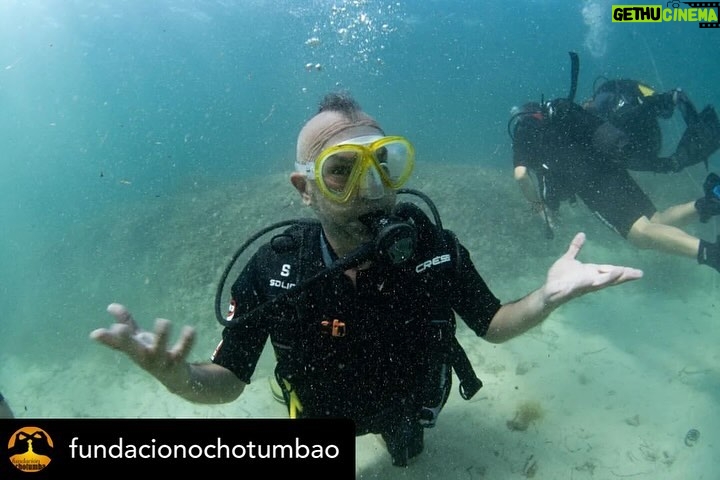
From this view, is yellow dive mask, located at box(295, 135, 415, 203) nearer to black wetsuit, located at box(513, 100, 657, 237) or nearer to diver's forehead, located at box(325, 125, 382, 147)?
diver's forehead, located at box(325, 125, 382, 147)

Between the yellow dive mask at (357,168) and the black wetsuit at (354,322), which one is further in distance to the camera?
the black wetsuit at (354,322)

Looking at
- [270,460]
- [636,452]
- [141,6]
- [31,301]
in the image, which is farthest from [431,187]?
[141,6]

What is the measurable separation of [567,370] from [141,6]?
136 feet

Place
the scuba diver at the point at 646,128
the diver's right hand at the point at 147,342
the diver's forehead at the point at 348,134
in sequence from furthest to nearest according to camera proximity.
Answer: the scuba diver at the point at 646,128
the diver's forehead at the point at 348,134
the diver's right hand at the point at 147,342

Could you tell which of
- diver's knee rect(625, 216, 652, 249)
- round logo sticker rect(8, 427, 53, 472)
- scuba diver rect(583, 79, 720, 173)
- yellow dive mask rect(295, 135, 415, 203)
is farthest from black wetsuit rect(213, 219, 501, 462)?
scuba diver rect(583, 79, 720, 173)

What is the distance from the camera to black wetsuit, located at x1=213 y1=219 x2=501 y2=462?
2.95m

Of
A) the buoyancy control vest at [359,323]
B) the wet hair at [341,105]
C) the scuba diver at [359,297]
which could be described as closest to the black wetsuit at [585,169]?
the scuba diver at [359,297]

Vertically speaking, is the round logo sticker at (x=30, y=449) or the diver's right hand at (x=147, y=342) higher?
the diver's right hand at (x=147, y=342)

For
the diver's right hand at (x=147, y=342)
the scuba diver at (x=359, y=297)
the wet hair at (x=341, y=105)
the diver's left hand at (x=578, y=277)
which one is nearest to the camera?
the diver's right hand at (x=147, y=342)

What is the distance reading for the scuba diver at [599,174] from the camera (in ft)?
21.9

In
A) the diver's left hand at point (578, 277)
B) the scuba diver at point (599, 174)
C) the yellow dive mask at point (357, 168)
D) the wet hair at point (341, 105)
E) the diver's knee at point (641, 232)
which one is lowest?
the diver's knee at point (641, 232)

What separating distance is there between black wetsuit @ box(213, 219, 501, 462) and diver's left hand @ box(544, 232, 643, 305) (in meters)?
0.64

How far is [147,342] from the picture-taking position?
7.06 feet

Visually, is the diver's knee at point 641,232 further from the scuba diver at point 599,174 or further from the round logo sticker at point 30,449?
the round logo sticker at point 30,449
